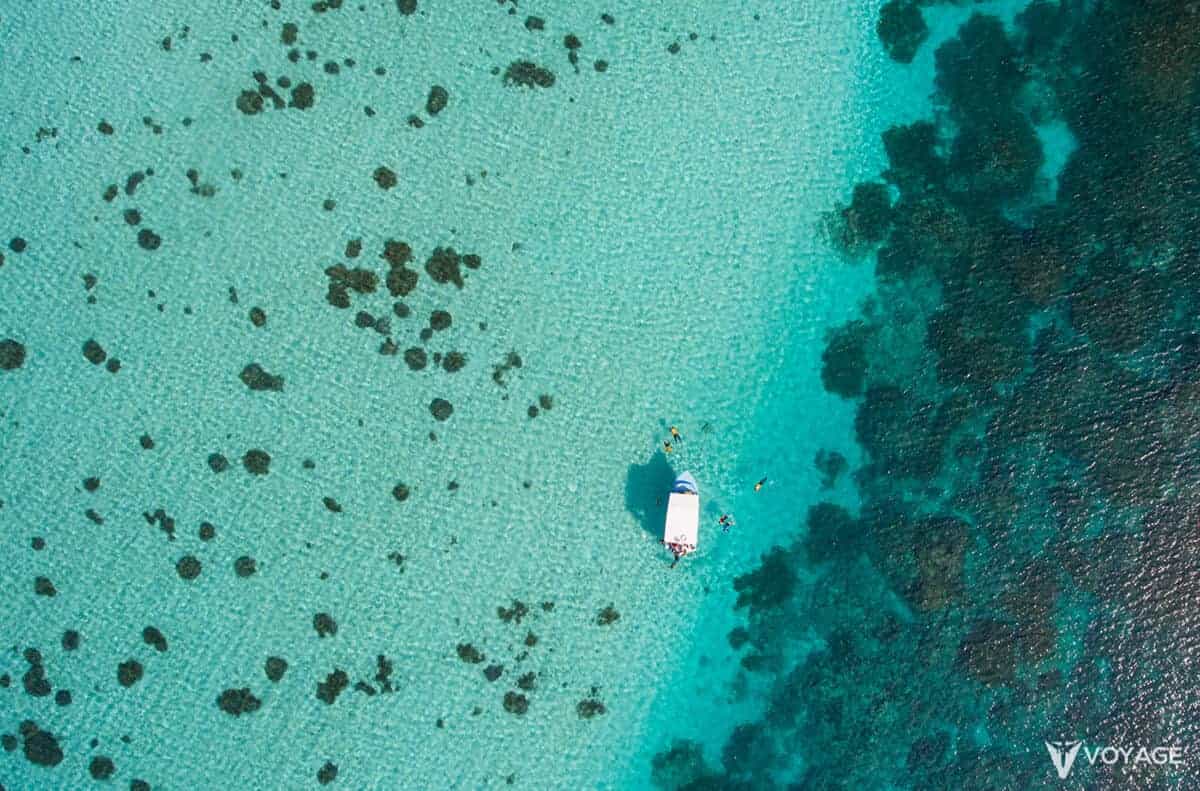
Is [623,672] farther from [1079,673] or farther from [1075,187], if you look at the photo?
[1075,187]

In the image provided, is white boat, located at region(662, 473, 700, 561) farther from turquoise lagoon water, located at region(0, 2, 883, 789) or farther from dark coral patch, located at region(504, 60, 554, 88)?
dark coral patch, located at region(504, 60, 554, 88)

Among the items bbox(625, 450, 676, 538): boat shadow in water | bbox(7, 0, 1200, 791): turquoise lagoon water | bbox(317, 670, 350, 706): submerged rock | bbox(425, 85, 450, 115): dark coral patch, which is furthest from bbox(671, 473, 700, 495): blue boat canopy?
bbox(425, 85, 450, 115): dark coral patch

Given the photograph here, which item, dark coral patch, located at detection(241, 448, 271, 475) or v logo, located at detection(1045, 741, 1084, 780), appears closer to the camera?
dark coral patch, located at detection(241, 448, 271, 475)

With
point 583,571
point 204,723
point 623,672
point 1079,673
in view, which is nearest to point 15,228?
point 204,723

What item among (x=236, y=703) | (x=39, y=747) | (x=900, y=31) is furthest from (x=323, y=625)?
(x=900, y=31)

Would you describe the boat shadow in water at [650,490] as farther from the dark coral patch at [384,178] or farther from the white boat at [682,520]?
the dark coral patch at [384,178]
